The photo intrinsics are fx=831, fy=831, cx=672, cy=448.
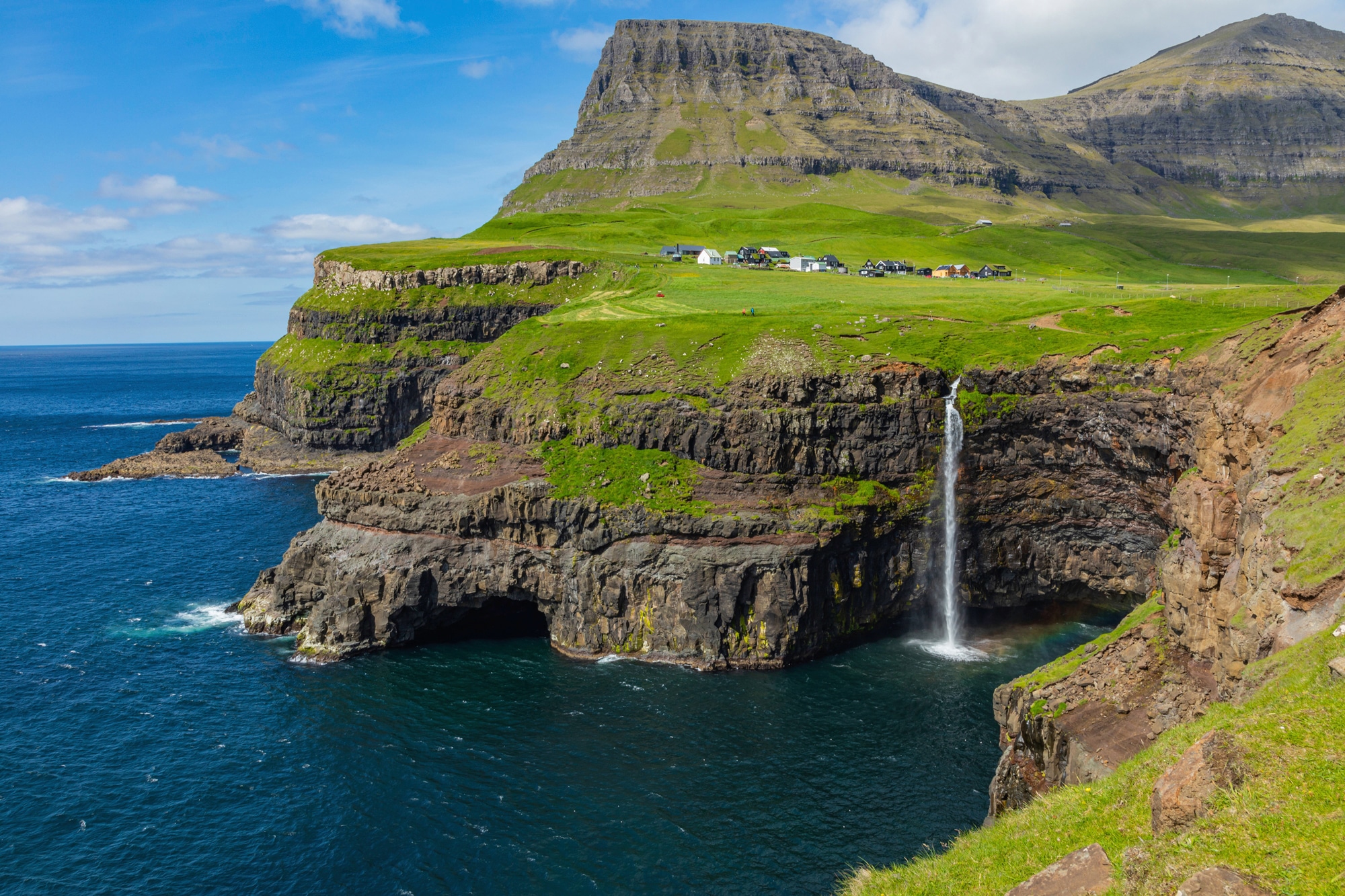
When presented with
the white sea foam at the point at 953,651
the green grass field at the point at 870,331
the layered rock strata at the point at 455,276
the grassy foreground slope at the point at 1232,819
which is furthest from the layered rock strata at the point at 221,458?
the grassy foreground slope at the point at 1232,819

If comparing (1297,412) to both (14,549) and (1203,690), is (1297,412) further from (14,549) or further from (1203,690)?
(14,549)

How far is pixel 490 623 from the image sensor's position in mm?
82188

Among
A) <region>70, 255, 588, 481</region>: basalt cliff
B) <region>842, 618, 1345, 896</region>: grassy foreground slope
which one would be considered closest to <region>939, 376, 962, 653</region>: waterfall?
<region>842, 618, 1345, 896</region>: grassy foreground slope

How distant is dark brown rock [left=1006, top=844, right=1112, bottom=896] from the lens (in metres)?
20.6

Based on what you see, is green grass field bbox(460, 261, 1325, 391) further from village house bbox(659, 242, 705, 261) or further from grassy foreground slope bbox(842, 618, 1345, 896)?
village house bbox(659, 242, 705, 261)

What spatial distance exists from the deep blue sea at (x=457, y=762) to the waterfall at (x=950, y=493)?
4.10 m

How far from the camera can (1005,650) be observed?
237ft

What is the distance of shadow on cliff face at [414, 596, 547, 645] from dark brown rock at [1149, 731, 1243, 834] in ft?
205

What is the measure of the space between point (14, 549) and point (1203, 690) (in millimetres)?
124522

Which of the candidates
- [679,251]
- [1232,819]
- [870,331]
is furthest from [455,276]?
[1232,819]

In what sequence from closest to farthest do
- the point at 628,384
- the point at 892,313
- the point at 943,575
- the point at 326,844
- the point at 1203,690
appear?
1. the point at 1203,690
2. the point at 326,844
3. the point at 943,575
4. the point at 628,384
5. the point at 892,313

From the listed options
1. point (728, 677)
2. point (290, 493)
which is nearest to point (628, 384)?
point (728, 677)

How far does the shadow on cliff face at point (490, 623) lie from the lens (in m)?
78.8

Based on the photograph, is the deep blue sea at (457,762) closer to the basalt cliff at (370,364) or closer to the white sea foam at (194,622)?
the white sea foam at (194,622)
